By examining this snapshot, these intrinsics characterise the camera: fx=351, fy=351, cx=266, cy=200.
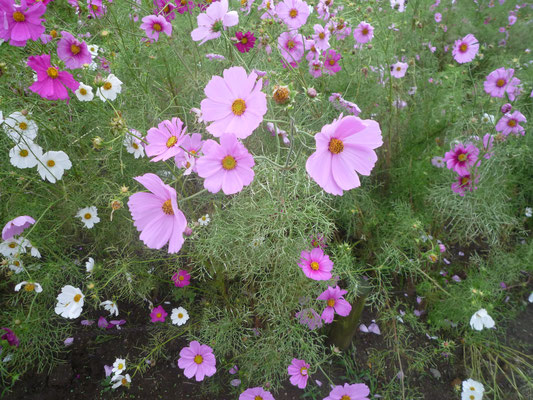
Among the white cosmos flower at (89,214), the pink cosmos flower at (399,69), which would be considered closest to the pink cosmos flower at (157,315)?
the white cosmos flower at (89,214)

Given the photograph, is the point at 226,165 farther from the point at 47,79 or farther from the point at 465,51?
the point at 465,51

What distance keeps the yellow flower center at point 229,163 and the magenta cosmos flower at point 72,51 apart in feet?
Result: 2.42

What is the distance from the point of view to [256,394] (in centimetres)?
110

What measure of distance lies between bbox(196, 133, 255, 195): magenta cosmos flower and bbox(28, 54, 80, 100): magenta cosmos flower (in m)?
0.57

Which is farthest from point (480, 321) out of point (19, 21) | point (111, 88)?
point (19, 21)

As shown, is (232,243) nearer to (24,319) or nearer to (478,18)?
(24,319)

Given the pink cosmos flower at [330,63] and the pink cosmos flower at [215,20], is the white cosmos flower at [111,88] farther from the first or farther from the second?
the pink cosmos flower at [330,63]

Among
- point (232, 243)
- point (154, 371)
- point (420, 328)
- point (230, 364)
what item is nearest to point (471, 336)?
point (420, 328)

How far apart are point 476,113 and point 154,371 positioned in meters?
1.85

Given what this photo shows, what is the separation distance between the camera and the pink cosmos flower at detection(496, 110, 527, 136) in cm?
143

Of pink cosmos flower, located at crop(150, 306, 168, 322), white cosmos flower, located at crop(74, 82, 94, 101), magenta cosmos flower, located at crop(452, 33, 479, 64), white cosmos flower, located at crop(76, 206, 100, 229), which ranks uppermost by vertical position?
magenta cosmos flower, located at crop(452, 33, 479, 64)

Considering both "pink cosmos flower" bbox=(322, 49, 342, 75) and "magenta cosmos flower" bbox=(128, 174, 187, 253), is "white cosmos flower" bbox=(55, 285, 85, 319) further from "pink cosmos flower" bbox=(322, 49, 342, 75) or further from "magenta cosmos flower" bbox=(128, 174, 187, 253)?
"pink cosmos flower" bbox=(322, 49, 342, 75)

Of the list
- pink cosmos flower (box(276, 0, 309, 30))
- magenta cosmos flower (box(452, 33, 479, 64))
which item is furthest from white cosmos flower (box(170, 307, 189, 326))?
A: magenta cosmos flower (box(452, 33, 479, 64))

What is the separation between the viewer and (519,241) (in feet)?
6.11
